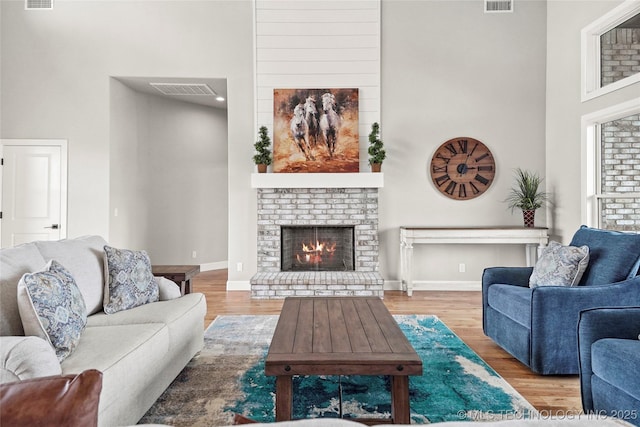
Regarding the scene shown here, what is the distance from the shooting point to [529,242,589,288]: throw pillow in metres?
2.79

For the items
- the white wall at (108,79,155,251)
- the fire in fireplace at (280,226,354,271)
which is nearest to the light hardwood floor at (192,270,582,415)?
the fire in fireplace at (280,226,354,271)

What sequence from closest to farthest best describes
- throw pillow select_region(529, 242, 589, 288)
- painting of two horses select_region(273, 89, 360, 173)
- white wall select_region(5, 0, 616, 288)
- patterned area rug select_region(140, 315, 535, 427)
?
patterned area rug select_region(140, 315, 535, 427), throw pillow select_region(529, 242, 589, 288), white wall select_region(5, 0, 616, 288), painting of two horses select_region(273, 89, 360, 173)

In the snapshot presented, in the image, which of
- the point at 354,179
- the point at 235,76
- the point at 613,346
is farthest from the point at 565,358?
the point at 235,76

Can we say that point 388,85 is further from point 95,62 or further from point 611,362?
point 611,362

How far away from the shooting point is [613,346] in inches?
71.1

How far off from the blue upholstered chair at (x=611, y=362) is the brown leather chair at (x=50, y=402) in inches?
79.5

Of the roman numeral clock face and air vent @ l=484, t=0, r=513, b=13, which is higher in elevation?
air vent @ l=484, t=0, r=513, b=13

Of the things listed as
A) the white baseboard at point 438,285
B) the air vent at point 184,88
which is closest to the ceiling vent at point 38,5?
the air vent at point 184,88

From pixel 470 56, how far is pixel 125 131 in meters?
5.01

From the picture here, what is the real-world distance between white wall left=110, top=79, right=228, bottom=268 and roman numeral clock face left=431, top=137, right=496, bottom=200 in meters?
3.86

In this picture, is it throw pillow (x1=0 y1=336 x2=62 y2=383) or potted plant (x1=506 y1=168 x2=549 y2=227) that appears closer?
throw pillow (x1=0 y1=336 x2=62 y2=383)

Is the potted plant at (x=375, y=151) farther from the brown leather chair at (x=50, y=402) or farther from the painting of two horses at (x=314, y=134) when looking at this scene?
the brown leather chair at (x=50, y=402)

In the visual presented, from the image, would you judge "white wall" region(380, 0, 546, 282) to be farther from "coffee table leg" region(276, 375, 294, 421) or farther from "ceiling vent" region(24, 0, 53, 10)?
"ceiling vent" region(24, 0, 53, 10)

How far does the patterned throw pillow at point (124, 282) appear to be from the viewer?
2.52 meters
